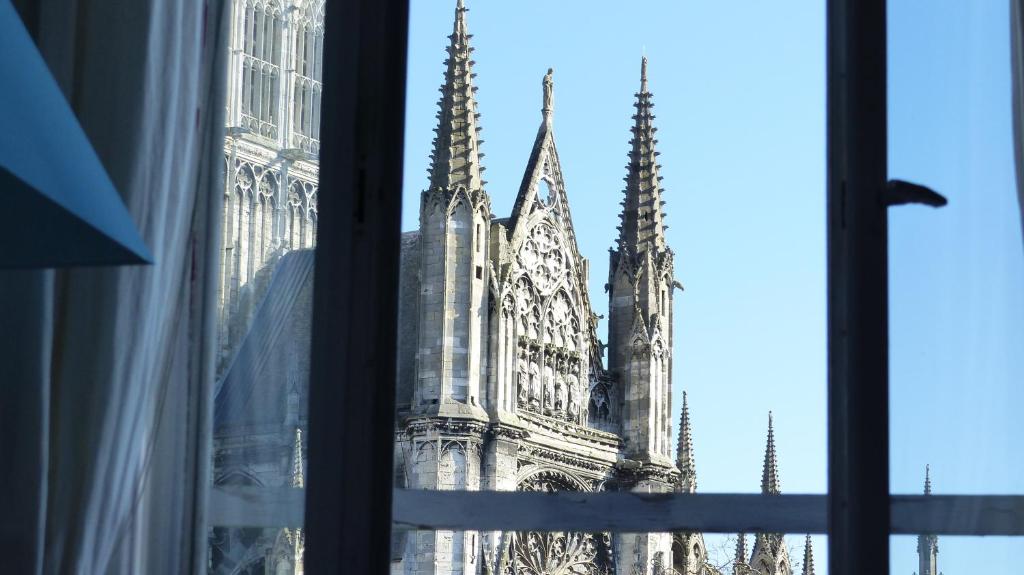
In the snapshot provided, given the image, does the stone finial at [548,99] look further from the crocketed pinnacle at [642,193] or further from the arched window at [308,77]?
the arched window at [308,77]

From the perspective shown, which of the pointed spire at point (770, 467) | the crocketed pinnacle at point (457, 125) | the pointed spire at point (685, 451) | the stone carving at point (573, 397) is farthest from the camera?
the pointed spire at point (685, 451)

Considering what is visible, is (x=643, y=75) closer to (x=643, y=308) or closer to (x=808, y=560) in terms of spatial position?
(x=643, y=308)

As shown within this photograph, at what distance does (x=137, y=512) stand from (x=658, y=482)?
22855 mm

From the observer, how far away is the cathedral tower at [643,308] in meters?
23.2

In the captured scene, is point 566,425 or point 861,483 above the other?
point 566,425

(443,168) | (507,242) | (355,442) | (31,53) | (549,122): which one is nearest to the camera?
(31,53)

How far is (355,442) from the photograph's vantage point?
130cm

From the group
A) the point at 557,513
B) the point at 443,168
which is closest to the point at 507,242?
the point at 443,168

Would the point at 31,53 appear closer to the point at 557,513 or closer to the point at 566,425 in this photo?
the point at 557,513

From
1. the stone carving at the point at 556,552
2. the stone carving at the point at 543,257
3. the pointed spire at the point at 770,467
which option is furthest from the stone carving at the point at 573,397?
the pointed spire at the point at 770,467

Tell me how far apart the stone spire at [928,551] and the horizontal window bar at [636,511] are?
0.4 inches

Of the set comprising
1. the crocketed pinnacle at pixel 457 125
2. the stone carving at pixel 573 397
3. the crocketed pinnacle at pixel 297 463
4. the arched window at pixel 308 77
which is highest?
the crocketed pinnacle at pixel 457 125

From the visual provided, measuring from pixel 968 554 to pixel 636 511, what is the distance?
379 millimetres

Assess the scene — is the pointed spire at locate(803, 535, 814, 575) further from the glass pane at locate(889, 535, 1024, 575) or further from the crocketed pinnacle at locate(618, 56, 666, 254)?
the glass pane at locate(889, 535, 1024, 575)
